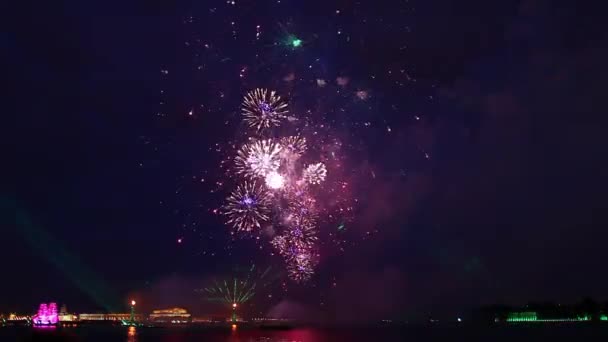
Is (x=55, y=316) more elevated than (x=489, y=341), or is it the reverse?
(x=55, y=316)

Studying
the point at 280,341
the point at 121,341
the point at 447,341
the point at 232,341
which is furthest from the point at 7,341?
the point at 447,341

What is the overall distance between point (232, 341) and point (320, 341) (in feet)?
54.8

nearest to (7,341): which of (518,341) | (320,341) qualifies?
(320,341)

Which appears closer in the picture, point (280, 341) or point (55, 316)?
point (280, 341)

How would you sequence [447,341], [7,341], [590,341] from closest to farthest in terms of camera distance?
[7,341] → [590,341] → [447,341]

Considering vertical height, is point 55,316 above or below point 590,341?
above

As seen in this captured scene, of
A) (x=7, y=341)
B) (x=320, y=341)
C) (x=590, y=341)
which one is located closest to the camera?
(x=7, y=341)

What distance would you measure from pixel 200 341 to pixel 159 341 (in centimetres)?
931

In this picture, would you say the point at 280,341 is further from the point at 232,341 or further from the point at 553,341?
the point at 553,341

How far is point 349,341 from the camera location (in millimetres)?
112625

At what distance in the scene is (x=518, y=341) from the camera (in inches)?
4599

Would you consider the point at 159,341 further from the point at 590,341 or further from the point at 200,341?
the point at 590,341

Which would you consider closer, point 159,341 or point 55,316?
point 159,341

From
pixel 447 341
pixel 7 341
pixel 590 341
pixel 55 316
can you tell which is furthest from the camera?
pixel 55 316
